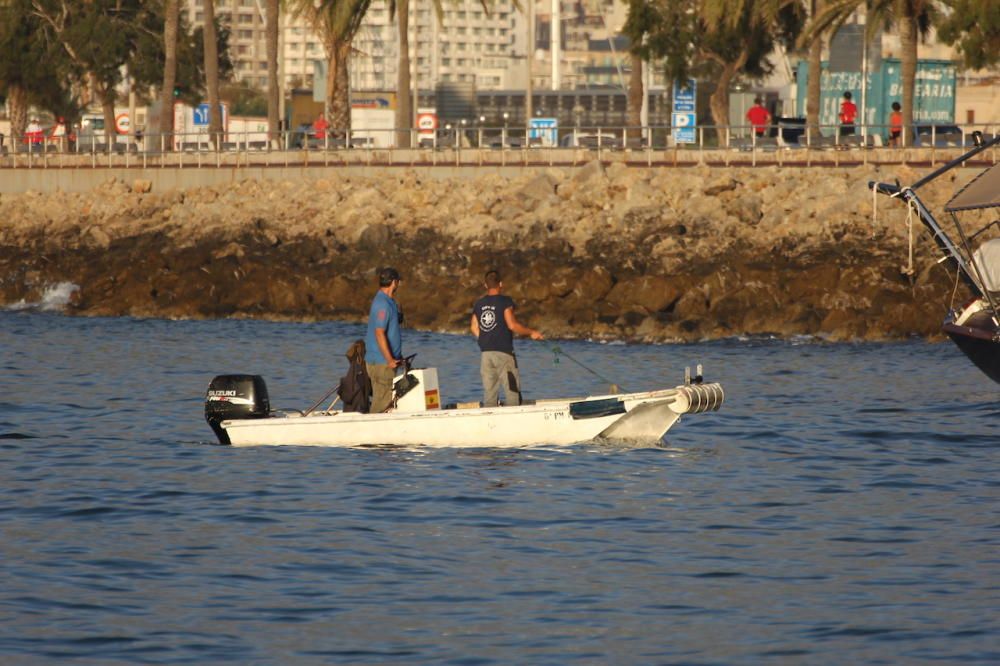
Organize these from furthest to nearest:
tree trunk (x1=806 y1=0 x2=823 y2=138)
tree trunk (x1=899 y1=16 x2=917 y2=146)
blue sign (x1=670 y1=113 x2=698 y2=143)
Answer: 1. blue sign (x1=670 y1=113 x2=698 y2=143)
2. tree trunk (x1=806 y1=0 x2=823 y2=138)
3. tree trunk (x1=899 y1=16 x2=917 y2=146)

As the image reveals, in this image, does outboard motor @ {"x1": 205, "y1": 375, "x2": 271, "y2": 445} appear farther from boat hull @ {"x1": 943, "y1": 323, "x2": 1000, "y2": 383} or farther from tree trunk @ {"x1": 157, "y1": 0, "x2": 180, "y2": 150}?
tree trunk @ {"x1": 157, "y1": 0, "x2": 180, "y2": 150}

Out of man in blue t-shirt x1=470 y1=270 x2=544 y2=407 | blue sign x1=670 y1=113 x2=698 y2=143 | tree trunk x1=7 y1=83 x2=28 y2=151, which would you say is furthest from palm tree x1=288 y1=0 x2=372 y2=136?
man in blue t-shirt x1=470 y1=270 x2=544 y2=407

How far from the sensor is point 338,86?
55.5 m

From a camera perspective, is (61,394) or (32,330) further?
(32,330)

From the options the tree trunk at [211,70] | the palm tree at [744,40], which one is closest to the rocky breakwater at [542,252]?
the tree trunk at [211,70]

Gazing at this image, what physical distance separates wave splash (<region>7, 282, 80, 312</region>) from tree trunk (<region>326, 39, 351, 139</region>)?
11735 mm

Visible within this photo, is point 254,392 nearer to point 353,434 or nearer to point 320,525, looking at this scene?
point 353,434

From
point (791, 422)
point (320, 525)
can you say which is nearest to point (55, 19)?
point (791, 422)

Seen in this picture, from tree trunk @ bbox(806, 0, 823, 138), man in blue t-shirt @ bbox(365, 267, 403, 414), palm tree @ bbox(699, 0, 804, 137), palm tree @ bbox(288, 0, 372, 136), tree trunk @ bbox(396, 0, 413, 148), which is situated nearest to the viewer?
man in blue t-shirt @ bbox(365, 267, 403, 414)

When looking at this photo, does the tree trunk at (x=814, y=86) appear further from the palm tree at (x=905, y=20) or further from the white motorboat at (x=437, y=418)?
the white motorboat at (x=437, y=418)

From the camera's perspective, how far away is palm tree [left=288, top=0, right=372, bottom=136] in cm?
5375

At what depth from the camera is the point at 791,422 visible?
2406 cm

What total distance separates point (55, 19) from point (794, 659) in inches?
2800

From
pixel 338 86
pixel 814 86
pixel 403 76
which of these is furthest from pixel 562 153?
pixel 338 86
